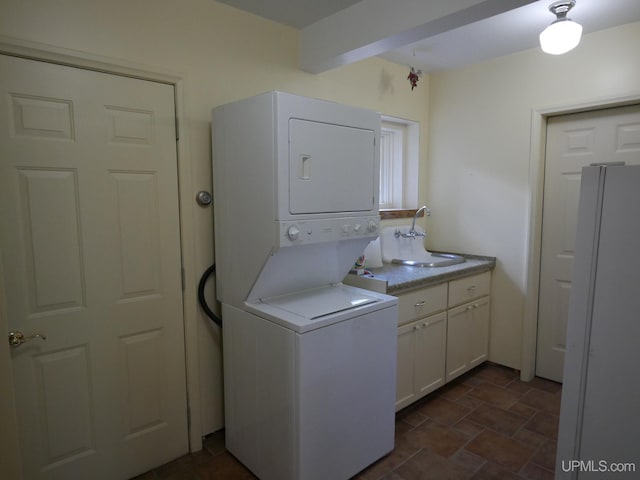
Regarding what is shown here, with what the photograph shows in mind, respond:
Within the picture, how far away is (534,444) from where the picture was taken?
2.17 meters

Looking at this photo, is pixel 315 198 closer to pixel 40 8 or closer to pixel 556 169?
pixel 40 8

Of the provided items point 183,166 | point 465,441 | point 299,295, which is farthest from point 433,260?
point 183,166

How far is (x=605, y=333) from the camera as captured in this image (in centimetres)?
101

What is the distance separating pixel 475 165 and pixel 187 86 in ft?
7.38

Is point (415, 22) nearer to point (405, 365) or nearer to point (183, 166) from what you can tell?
point (183, 166)

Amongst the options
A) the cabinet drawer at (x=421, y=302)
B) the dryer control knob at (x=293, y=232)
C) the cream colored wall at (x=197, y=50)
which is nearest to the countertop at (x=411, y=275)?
the cabinet drawer at (x=421, y=302)

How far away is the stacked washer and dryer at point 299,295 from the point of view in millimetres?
1641

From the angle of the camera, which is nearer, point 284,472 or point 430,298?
point 284,472

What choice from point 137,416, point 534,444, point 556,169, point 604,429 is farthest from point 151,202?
point 556,169

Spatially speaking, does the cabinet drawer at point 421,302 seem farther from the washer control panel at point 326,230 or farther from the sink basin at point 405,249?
the washer control panel at point 326,230

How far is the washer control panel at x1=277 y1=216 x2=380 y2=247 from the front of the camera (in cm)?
163

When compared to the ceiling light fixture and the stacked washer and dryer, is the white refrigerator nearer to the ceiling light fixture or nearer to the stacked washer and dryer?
the stacked washer and dryer

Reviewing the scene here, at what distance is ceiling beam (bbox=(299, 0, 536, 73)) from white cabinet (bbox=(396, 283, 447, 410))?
138 cm

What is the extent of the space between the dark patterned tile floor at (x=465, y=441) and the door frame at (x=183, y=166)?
21cm
